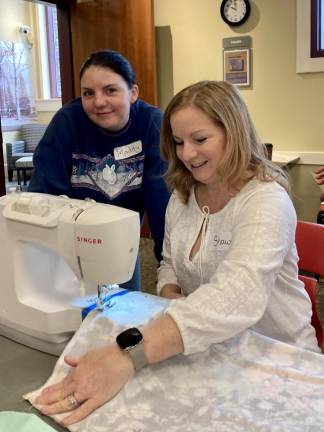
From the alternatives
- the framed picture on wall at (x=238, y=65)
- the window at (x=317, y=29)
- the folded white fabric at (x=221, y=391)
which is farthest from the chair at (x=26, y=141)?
the folded white fabric at (x=221, y=391)

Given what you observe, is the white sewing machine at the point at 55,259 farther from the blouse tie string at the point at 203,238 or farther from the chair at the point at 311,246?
the chair at the point at 311,246

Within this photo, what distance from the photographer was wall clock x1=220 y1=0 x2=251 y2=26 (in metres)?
3.84

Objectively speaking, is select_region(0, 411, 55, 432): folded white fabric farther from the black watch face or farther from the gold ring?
the black watch face

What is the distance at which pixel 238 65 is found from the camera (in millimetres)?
3973

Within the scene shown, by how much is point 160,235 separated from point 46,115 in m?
6.86

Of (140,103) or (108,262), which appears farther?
(140,103)

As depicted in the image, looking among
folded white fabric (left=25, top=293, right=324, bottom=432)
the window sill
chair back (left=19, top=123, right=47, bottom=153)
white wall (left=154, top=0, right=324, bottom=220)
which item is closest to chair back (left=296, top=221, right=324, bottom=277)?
folded white fabric (left=25, top=293, right=324, bottom=432)

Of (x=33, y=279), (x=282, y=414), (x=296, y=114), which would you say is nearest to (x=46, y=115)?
(x=296, y=114)

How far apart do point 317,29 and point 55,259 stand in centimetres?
311

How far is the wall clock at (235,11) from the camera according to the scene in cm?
384

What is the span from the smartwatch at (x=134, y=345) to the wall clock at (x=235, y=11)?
3473mm

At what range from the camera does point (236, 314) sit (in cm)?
97

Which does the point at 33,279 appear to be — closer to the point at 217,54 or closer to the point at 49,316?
the point at 49,316

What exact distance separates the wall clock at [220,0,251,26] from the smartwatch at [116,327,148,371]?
3.47 m
